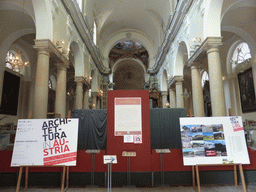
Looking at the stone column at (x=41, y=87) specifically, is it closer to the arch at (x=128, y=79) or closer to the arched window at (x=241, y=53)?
the arched window at (x=241, y=53)

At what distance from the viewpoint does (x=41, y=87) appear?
23.5 ft

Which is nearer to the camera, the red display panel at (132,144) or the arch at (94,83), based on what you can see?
the red display panel at (132,144)

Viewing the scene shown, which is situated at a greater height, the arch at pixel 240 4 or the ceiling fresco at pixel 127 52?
the ceiling fresco at pixel 127 52

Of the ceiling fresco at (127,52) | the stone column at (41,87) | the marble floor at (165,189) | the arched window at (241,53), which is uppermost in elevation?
the ceiling fresco at (127,52)

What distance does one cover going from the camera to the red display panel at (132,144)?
4805 millimetres

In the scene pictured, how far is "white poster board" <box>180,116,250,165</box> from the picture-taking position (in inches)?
177

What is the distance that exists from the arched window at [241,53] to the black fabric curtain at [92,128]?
1071cm

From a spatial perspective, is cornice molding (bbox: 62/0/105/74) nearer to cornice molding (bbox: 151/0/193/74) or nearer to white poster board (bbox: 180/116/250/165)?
cornice molding (bbox: 151/0/193/74)

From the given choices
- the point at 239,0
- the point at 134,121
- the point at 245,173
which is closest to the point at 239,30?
the point at 239,0

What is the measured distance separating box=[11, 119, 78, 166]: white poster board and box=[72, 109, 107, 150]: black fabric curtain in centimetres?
176

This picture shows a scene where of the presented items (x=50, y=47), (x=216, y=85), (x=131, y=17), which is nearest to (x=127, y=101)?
(x=216, y=85)

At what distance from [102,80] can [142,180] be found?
1881cm

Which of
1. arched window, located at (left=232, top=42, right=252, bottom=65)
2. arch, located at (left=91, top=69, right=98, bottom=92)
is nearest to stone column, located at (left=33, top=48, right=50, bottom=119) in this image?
arch, located at (left=91, top=69, right=98, bottom=92)

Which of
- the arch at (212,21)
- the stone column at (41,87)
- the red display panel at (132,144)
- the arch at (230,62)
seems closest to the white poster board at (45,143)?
the red display panel at (132,144)
